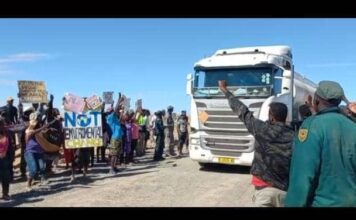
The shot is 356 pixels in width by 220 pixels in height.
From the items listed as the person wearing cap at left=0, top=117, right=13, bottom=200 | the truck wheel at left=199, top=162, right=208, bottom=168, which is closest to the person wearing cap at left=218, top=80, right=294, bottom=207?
the person wearing cap at left=0, top=117, right=13, bottom=200

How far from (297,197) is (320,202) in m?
0.15

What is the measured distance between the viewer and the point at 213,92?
12305mm

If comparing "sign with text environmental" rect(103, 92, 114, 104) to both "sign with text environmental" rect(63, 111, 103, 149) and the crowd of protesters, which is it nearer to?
the crowd of protesters

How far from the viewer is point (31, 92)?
12625 millimetres

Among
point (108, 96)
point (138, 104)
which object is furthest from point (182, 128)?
point (108, 96)

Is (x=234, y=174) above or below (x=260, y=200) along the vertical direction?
below

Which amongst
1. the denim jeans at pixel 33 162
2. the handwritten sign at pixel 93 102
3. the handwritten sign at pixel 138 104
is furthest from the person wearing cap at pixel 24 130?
the handwritten sign at pixel 138 104

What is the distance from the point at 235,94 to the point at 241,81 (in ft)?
1.30

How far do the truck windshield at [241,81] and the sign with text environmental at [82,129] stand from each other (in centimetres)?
290

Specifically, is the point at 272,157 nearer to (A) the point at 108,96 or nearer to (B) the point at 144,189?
(B) the point at 144,189
